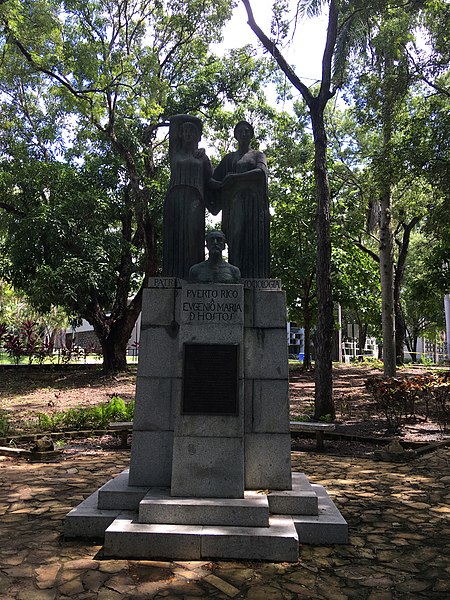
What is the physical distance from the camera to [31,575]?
3648mm

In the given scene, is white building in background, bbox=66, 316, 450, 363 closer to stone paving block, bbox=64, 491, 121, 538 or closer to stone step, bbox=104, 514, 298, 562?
stone step, bbox=104, 514, 298, 562

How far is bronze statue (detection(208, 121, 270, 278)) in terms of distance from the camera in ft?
19.4

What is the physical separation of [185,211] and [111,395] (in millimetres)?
9445

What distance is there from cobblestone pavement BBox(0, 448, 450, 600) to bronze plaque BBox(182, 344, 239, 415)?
4.39 feet

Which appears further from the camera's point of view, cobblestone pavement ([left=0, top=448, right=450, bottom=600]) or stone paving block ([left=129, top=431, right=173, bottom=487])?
stone paving block ([left=129, top=431, right=173, bottom=487])

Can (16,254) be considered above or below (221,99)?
below

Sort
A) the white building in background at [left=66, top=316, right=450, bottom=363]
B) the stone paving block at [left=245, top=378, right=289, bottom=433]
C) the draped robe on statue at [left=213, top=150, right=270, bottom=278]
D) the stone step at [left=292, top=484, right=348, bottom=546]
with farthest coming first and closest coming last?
1. the white building in background at [left=66, top=316, right=450, bottom=363]
2. the draped robe on statue at [left=213, top=150, right=270, bottom=278]
3. the stone paving block at [left=245, top=378, right=289, bottom=433]
4. the stone step at [left=292, top=484, right=348, bottom=546]

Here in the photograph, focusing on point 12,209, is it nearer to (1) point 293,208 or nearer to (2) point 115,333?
(2) point 115,333

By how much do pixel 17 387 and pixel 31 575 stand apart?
1539cm

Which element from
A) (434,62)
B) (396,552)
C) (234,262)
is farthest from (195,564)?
(434,62)

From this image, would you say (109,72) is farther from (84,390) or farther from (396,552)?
(396,552)

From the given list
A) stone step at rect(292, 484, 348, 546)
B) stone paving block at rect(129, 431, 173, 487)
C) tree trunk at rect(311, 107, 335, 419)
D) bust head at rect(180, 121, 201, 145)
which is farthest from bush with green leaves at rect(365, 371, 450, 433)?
bust head at rect(180, 121, 201, 145)

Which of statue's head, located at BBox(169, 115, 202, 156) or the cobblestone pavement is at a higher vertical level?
statue's head, located at BBox(169, 115, 202, 156)

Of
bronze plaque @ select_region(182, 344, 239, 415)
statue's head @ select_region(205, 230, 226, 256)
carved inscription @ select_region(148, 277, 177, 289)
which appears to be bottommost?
bronze plaque @ select_region(182, 344, 239, 415)
